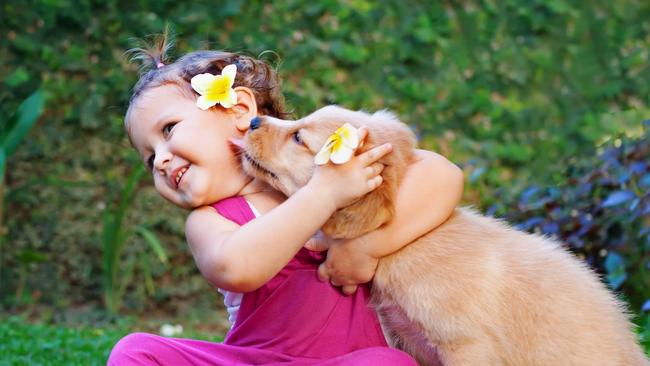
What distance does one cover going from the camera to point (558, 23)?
287 inches

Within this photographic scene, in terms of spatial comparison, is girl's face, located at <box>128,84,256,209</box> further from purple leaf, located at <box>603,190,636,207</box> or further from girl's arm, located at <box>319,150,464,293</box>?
purple leaf, located at <box>603,190,636,207</box>

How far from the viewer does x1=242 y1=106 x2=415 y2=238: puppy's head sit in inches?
112

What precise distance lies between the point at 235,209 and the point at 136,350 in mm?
524

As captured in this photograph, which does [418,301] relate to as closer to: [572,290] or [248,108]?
[572,290]

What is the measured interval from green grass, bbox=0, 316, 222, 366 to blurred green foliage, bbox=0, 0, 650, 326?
1.10 m

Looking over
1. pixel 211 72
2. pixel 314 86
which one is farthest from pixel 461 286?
pixel 314 86

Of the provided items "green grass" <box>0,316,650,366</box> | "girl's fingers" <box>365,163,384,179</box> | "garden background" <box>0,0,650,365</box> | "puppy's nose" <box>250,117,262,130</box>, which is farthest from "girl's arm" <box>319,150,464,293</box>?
"garden background" <box>0,0,650,365</box>

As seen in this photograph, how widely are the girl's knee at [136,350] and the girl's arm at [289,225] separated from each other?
402 mm

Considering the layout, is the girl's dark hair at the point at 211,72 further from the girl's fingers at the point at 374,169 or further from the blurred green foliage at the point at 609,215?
the blurred green foliage at the point at 609,215

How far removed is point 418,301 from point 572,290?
47 centimetres

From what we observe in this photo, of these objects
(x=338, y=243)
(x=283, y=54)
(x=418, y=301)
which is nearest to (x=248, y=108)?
(x=338, y=243)

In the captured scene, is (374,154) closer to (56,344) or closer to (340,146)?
(340,146)

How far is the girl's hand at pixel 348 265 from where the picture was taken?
293cm

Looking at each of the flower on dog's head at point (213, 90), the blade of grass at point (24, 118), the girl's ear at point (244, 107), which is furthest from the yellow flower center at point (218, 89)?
the blade of grass at point (24, 118)
